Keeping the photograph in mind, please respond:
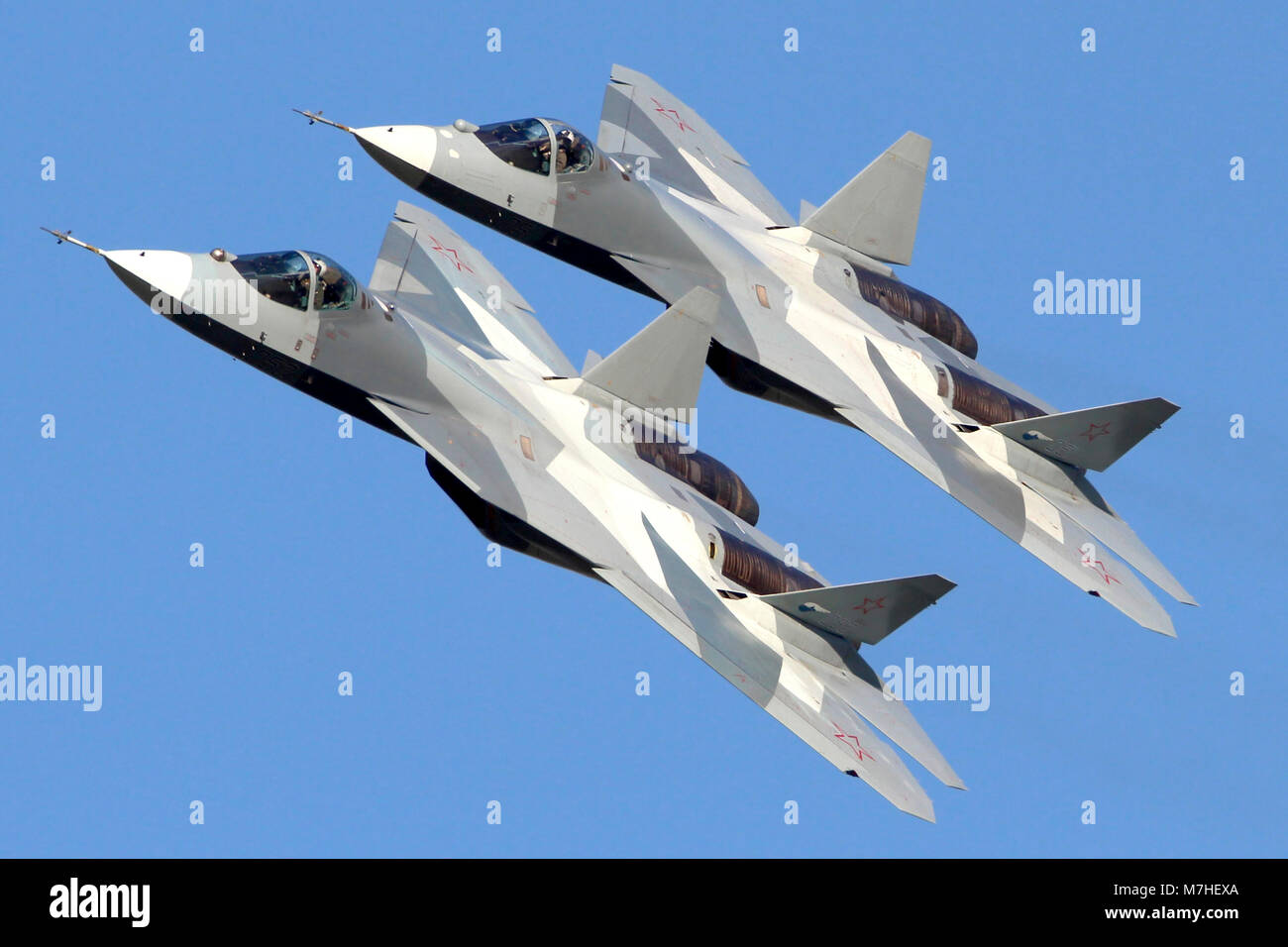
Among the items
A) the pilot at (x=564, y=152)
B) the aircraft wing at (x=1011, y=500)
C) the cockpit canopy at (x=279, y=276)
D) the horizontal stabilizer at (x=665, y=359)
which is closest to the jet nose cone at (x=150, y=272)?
the cockpit canopy at (x=279, y=276)

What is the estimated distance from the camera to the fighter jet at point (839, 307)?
50.0 m

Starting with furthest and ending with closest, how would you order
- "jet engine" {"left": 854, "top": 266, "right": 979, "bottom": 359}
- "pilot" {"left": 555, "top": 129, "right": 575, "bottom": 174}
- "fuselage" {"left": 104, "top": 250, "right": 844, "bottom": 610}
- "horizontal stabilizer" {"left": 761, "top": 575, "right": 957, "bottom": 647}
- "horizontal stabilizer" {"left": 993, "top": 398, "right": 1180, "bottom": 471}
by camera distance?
"jet engine" {"left": 854, "top": 266, "right": 979, "bottom": 359}
"horizontal stabilizer" {"left": 993, "top": 398, "right": 1180, "bottom": 471}
"pilot" {"left": 555, "top": 129, "right": 575, "bottom": 174}
"horizontal stabilizer" {"left": 761, "top": 575, "right": 957, "bottom": 647}
"fuselage" {"left": 104, "top": 250, "right": 844, "bottom": 610}

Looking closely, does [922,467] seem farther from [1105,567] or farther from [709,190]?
[709,190]

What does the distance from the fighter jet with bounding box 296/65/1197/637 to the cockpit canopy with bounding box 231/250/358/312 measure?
4848 mm

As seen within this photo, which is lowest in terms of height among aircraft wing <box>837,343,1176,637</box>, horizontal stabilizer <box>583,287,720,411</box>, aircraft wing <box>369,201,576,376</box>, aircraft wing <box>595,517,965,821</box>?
aircraft wing <box>595,517,965,821</box>

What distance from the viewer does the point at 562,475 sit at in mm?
46625

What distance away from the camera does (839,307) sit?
5269 centimetres

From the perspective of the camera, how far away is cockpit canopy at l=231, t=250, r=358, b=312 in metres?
44.2

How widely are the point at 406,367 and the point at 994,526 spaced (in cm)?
1232

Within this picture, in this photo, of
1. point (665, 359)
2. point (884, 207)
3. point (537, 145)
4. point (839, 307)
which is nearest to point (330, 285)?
point (665, 359)

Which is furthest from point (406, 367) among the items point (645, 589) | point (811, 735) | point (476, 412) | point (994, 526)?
point (994, 526)

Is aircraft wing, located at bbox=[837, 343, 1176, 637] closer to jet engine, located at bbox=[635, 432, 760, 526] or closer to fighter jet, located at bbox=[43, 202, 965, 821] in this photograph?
jet engine, located at bbox=[635, 432, 760, 526]

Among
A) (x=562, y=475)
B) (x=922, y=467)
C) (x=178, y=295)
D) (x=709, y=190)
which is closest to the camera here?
(x=178, y=295)

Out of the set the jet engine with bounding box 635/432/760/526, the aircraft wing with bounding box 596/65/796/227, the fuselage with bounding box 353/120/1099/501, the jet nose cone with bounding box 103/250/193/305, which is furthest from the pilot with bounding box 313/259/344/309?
the aircraft wing with bounding box 596/65/796/227
